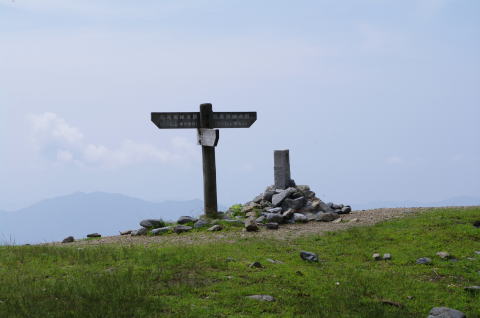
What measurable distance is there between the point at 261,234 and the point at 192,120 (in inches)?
228

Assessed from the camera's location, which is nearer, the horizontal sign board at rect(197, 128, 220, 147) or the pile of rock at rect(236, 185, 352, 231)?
the pile of rock at rect(236, 185, 352, 231)

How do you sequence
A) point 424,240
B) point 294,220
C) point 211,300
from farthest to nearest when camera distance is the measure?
point 294,220
point 424,240
point 211,300

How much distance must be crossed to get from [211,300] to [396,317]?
3179mm

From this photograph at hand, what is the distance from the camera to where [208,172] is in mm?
19703

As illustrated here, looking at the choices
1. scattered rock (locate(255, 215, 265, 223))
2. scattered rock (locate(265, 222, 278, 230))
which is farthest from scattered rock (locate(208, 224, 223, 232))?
scattered rock (locate(255, 215, 265, 223))

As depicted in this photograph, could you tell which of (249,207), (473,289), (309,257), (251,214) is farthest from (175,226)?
(473,289)

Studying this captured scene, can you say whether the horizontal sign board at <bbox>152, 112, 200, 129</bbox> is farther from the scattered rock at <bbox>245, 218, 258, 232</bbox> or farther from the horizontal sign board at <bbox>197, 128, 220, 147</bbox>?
the scattered rock at <bbox>245, 218, 258, 232</bbox>

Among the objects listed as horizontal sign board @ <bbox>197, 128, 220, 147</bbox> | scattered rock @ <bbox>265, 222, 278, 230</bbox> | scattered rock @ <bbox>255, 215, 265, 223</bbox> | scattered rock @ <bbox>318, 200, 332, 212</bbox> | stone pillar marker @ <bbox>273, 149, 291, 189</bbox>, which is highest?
horizontal sign board @ <bbox>197, 128, 220, 147</bbox>

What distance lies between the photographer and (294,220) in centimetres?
1867

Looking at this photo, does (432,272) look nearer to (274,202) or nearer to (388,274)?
(388,274)

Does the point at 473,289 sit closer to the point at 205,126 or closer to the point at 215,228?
the point at 215,228

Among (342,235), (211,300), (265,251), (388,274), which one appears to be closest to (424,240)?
(342,235)

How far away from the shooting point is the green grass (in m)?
8.70

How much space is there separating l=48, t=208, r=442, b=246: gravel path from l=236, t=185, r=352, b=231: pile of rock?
0.50 m
